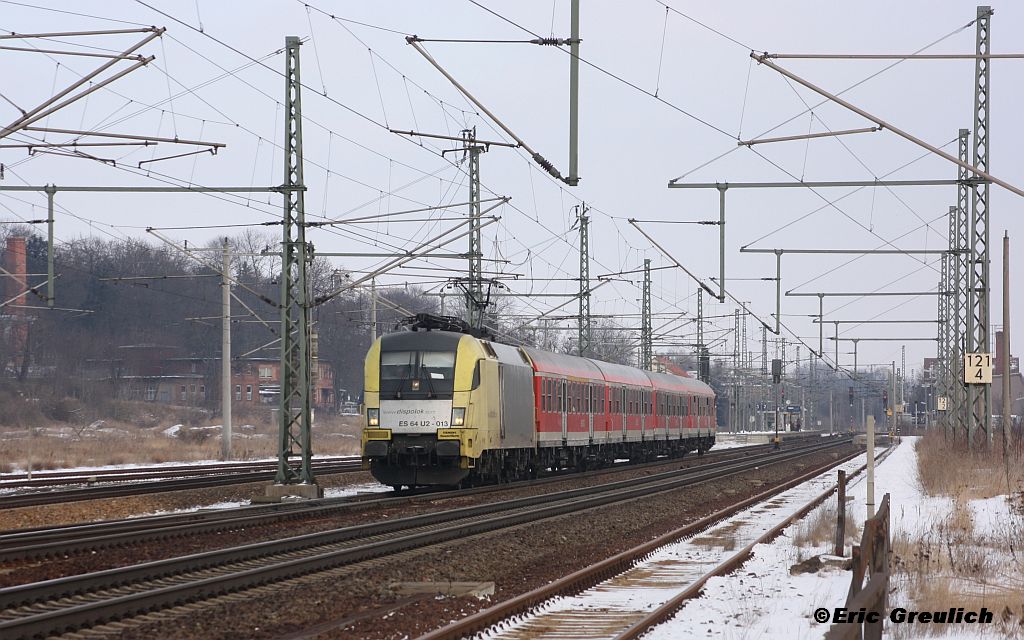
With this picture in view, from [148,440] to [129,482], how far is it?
86.9 feet

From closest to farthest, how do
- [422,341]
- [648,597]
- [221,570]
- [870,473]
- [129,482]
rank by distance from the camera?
1. [648,597]
2. [221,570]
3. [870,473]
4. [422,341]
5. [129,482]

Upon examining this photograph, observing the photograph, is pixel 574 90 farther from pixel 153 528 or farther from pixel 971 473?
pixel 971 473

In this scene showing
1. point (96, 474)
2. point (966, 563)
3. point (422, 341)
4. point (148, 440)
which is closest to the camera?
point (966, 563)

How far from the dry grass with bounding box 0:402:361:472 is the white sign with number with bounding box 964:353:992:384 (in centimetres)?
2620

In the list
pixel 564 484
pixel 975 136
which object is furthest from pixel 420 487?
pixel 975 136

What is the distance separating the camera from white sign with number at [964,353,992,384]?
28953mm

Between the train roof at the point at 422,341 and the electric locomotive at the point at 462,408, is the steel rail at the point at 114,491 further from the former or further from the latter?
the train roof at the point at 422,341

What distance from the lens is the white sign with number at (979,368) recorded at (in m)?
29.0

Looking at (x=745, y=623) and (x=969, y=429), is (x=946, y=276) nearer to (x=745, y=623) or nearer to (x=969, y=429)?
(x=969, y=429)

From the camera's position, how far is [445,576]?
14227 mm

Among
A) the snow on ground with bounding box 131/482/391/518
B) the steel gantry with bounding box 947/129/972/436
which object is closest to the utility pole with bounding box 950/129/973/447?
the steel gantry with bounding box 947/129/972/436

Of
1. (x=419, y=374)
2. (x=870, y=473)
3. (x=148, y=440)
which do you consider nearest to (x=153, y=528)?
(x=419, y=374)

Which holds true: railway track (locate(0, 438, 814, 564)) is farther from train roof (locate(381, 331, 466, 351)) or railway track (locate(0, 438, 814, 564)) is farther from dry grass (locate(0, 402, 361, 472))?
dry grass (locate(0, 402, 361, 472))

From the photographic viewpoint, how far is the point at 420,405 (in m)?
27.0
